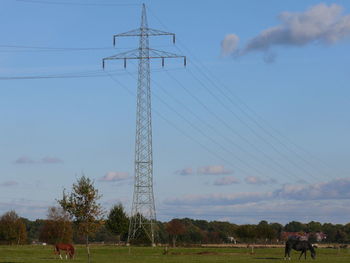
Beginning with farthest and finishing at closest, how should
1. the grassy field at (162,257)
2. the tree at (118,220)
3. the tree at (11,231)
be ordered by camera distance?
the tree at (11,231), the tree at (118,220), the grassy field at (162,257)

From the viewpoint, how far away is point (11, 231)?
15875 centimetres

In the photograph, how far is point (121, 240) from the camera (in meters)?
164

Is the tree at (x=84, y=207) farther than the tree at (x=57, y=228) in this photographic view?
No

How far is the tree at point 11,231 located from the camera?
158250 mm

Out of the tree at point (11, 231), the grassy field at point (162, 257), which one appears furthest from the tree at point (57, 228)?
the grassy field at point (162, 257)

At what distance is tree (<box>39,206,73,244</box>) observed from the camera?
509ft

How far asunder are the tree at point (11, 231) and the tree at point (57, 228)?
5565 millimetres

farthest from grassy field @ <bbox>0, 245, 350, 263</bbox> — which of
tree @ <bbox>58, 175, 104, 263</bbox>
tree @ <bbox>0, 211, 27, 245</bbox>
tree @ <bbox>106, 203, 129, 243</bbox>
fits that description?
tree @ <bbox>0, 211, 27, 245</bbox>

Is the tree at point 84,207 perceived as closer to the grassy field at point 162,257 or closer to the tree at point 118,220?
the grassy field at point 162,257

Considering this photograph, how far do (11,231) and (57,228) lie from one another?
35.3 feet

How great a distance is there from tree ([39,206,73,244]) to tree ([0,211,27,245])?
5.56 m

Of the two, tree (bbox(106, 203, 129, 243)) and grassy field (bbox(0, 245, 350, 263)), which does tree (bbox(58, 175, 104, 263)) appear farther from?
tree (bbox(106, 203, 129, 243))

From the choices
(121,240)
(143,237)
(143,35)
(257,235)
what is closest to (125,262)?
(143,35)

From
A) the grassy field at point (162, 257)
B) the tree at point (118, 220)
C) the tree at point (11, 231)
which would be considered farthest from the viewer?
the tree at point (11, 231)
